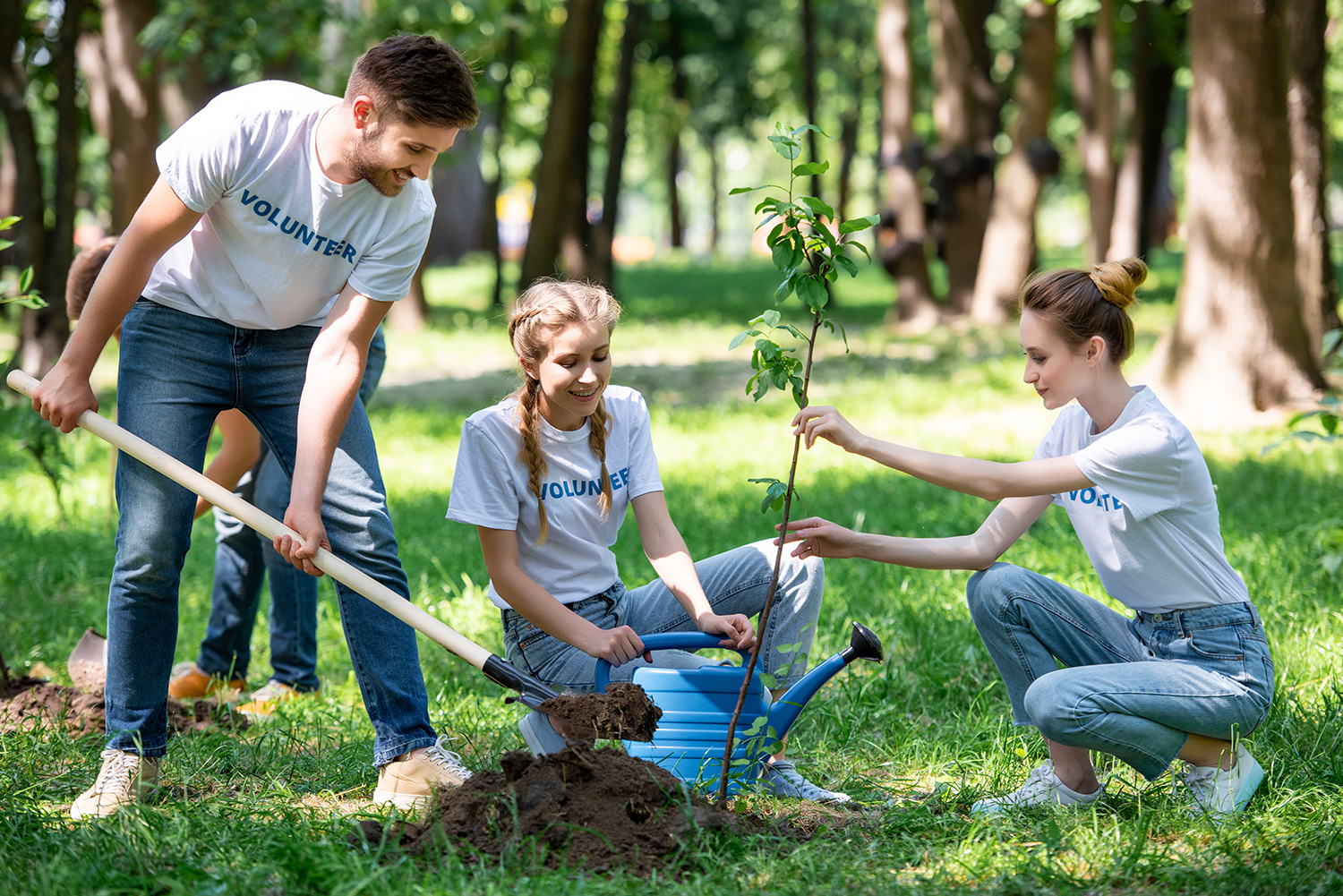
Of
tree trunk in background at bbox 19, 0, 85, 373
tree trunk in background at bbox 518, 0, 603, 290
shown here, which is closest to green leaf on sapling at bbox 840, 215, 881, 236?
tree trunk in background at bbox 19, 0, 85, 373

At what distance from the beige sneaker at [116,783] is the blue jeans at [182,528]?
3 centimetres

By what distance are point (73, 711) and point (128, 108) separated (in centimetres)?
944

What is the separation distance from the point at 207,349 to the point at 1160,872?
2.35 m

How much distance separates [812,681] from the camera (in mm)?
2762

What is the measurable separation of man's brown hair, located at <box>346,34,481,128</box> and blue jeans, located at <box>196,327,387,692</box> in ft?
3.83

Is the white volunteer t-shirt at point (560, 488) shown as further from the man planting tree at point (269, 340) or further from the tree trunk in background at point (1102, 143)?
the tree trunk in background at point (1102, 143)

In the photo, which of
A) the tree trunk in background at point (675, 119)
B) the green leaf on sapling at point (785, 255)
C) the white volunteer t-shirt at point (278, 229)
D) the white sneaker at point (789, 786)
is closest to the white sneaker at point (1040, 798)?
the white sneaker at point (789, 786)

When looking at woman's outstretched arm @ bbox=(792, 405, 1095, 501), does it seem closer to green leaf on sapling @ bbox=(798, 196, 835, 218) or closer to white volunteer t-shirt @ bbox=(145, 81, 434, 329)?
green leaf on sapling @ bbox=(798, 196, 835, 218)

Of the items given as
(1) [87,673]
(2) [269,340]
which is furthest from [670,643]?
(1) [87,673]

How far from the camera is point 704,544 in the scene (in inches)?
203

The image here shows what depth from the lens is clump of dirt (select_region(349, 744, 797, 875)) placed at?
2.36m

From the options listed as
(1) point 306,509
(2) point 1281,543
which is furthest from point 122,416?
(2) point 1281,543

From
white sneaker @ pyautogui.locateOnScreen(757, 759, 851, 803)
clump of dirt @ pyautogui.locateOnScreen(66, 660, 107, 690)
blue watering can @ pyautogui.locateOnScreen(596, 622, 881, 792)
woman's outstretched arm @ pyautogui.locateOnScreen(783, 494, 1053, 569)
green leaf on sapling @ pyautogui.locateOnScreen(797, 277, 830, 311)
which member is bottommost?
white sneaker @ pyautogui.locateOnScreen(757, 759, 851, 803)

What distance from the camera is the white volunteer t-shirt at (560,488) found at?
2.89 meters
